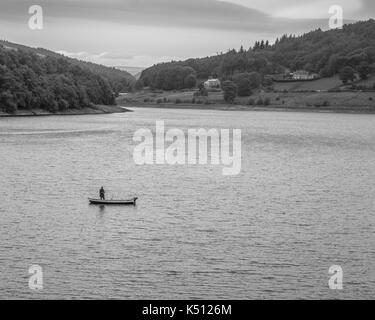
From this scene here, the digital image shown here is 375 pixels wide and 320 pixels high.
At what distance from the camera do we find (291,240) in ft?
178

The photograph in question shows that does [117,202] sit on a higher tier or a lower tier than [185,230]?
higher

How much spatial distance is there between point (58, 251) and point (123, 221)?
1189 cm

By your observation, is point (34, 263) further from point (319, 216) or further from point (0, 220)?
point (319, 216)

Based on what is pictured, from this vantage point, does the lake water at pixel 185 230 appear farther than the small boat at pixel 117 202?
No

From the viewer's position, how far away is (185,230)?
5666 centimetres

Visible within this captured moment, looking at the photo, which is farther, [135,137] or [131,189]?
[135,137]

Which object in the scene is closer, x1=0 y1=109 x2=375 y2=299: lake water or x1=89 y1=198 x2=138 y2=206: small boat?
x1=0 y1=109 x2=375 y2=299: lake water

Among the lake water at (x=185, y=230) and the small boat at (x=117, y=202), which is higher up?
the small boat at (x=117, y=202)

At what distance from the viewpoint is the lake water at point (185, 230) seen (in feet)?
140

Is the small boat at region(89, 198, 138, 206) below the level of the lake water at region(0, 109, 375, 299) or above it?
above

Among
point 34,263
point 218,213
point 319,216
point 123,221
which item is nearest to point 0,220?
point 123,221

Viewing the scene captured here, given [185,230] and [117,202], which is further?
[117,202]

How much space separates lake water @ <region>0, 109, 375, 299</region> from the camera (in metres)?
42.6

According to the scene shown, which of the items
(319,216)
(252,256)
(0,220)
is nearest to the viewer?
(252,256)
